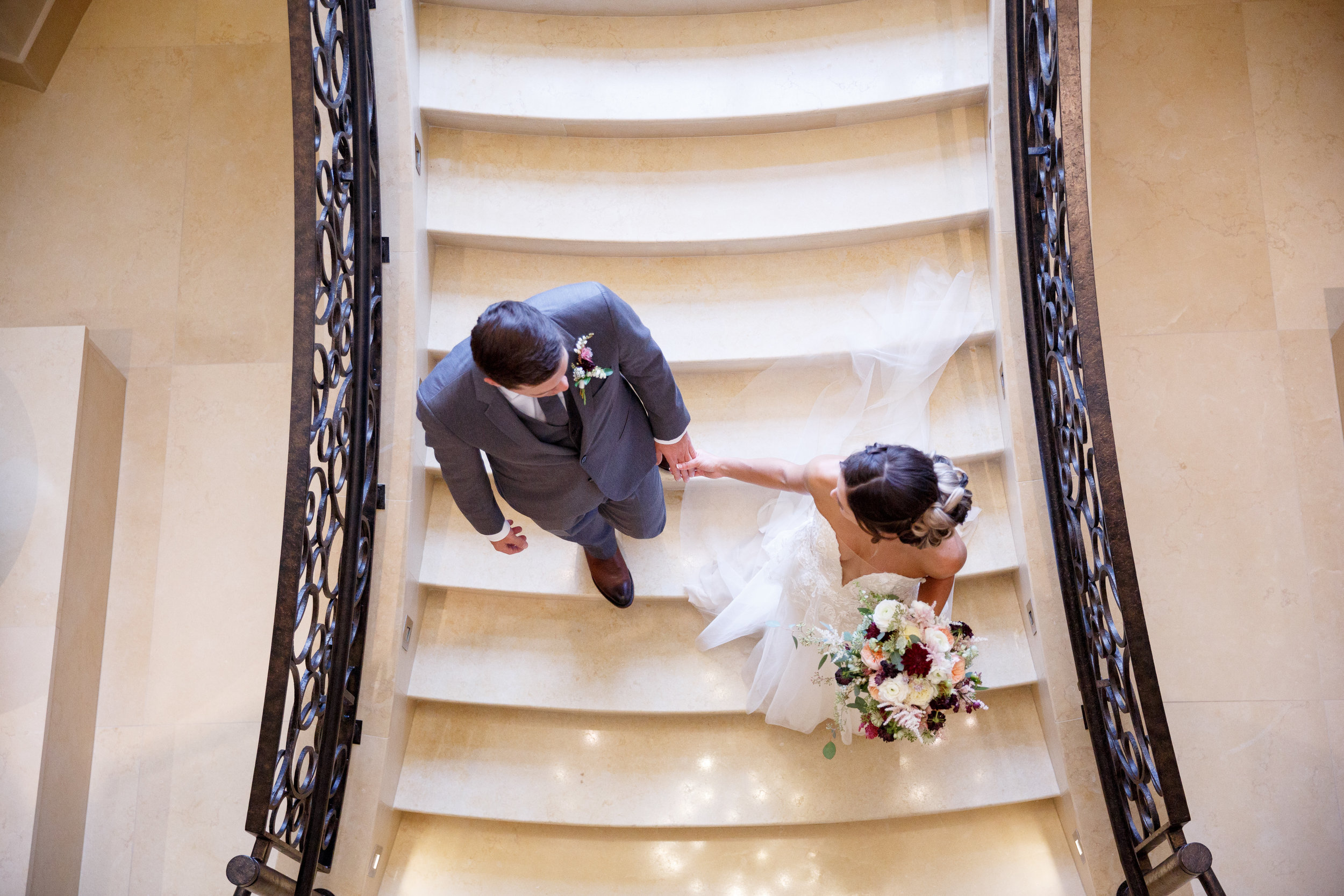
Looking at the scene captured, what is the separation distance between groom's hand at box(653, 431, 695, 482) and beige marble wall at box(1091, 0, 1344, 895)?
85.4 inches

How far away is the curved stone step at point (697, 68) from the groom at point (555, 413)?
1392 mm

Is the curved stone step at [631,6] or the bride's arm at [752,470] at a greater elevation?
the curved stone step at [631,6]

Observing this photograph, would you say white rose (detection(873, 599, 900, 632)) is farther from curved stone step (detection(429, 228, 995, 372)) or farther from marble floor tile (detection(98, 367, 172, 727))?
marble floor tile (detection(98, 367, 172, 727))

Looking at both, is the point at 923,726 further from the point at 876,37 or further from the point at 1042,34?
the point at 876,37

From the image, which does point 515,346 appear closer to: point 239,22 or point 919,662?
point 919,662

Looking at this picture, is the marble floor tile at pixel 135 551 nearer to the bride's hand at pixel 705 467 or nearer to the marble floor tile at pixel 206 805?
the marble floor tile at pixel 206 805

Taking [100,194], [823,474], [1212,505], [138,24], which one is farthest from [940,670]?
[138,24]

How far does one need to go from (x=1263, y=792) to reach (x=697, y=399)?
2.96m

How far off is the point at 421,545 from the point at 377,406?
2.05 ft

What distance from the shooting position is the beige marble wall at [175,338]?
411cm

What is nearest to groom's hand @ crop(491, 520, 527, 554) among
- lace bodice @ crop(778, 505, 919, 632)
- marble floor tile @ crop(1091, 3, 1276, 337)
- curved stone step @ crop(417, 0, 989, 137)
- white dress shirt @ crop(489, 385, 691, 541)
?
white dress shirt @ crop(489, 385, 691, 541)

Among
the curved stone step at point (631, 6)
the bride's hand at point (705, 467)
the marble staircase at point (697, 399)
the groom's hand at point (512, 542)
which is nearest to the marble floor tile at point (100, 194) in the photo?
the marble staircase at point (697, 399)

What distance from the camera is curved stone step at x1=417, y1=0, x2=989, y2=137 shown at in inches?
150

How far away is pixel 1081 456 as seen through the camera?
323 centimetres
